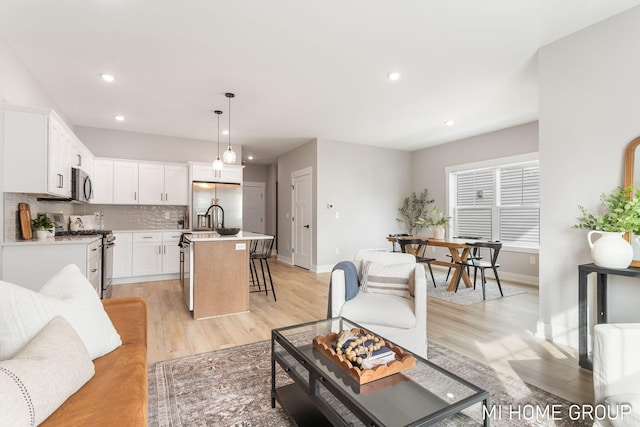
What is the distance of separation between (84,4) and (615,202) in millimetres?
4297

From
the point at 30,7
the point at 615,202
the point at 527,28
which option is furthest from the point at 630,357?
the point at 30,7

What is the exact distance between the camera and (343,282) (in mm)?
2475

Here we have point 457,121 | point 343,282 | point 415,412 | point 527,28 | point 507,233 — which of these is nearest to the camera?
point 415,412

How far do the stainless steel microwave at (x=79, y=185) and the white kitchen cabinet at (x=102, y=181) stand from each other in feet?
2.48

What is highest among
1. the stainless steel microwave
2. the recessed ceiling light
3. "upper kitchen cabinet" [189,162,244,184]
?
the recessed ceiling light

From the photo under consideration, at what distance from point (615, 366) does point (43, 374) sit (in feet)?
7.60

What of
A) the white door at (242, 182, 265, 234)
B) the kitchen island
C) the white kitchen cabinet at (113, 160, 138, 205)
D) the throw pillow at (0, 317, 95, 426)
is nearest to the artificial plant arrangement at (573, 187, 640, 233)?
the kitchen island

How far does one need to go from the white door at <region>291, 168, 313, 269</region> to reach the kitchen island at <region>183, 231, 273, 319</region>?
2.86 m

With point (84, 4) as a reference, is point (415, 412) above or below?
below

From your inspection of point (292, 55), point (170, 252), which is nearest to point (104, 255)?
point (170, 252)

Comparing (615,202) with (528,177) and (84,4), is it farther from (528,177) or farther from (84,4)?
(84,4)

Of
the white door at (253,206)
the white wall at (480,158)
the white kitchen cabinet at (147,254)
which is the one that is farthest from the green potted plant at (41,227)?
the white wall at (480,158)

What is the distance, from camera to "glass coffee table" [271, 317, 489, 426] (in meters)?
1.16

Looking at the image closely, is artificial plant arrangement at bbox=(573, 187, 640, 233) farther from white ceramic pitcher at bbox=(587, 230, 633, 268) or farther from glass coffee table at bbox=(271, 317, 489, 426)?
glass coffee table at bbox=(271, 317, 489, 426)
